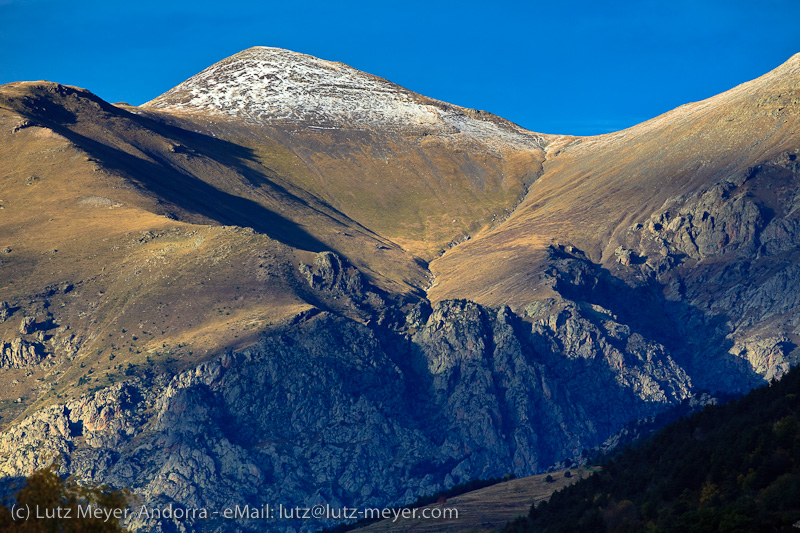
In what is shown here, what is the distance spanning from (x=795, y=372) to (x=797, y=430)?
31632mm

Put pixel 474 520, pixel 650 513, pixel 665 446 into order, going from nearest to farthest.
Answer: pixel 650 513, pixel 665 446, pixel 474 520

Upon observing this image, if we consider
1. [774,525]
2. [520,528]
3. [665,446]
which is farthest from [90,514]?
[665,446]

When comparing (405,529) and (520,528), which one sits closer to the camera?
(520,528)

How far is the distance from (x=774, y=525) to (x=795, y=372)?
65.8 m

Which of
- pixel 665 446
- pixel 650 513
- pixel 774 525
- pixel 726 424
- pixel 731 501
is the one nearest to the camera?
pixel 774 525

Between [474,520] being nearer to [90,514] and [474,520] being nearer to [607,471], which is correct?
[607,471]

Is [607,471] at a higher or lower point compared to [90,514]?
higher

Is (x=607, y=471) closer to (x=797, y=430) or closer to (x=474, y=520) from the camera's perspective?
(x=474, y=520)

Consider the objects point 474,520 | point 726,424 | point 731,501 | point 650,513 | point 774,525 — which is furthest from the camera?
point 474,520

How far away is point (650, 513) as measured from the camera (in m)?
140

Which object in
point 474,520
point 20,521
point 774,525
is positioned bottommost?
point 774,525

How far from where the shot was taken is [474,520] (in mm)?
195500

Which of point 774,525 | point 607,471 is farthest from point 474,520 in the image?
point 774,525

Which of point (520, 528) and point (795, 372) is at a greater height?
point (795, 372)
